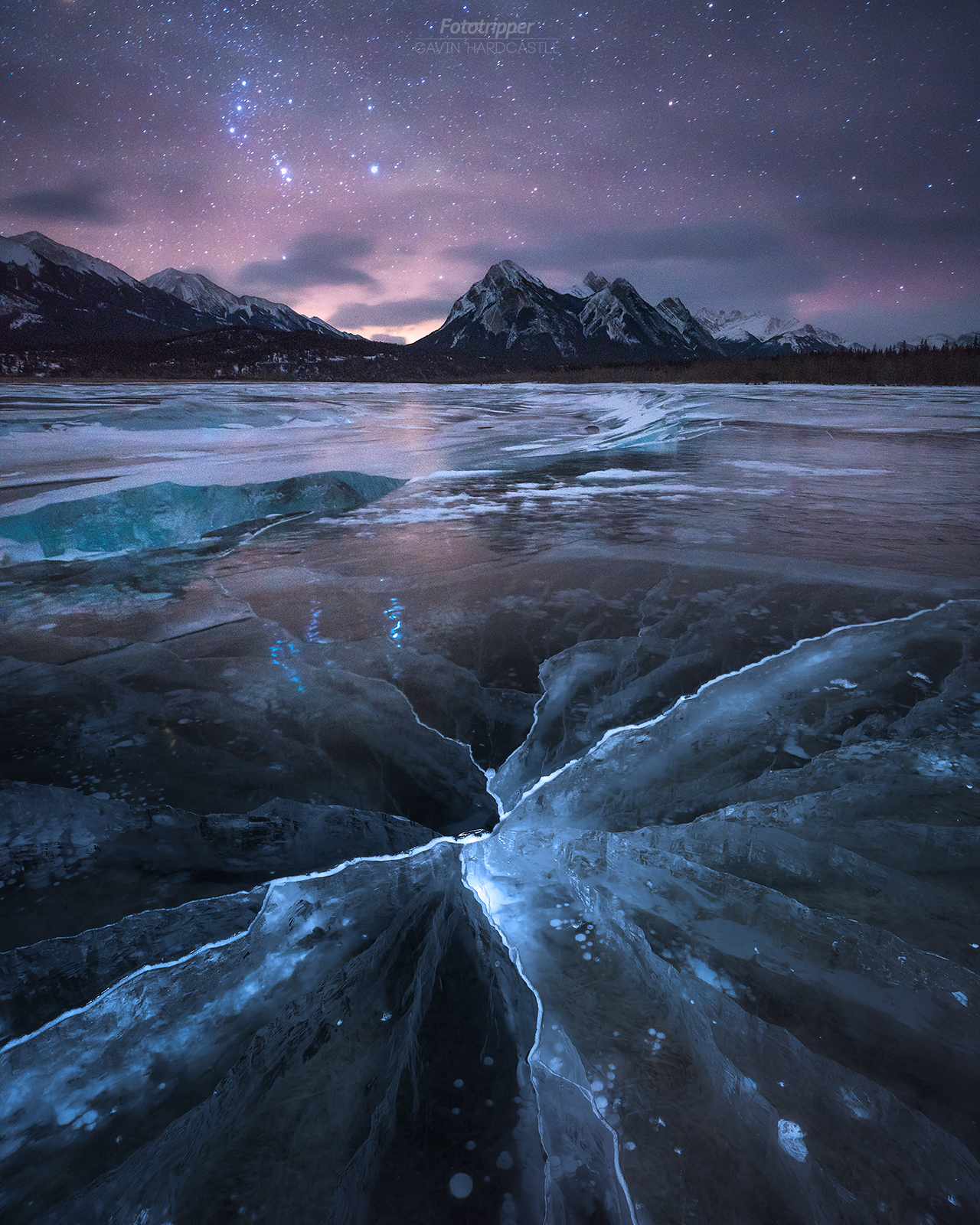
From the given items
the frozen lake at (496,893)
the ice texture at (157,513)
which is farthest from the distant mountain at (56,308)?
the frozen lake at (496,893)

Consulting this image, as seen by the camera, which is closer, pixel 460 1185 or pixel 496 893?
pixel 460 1185

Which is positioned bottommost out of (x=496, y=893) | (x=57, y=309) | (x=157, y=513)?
(x=496, y=893)

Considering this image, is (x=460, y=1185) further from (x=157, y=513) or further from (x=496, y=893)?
(x=157, y=513)

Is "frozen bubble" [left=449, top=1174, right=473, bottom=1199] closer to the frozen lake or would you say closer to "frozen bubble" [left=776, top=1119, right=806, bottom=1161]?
the frozen lake

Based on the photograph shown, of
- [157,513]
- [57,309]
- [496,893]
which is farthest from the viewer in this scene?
[57,309]

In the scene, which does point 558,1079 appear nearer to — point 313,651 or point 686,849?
point 686,849

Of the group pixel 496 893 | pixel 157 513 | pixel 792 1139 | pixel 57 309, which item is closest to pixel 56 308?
pixel 57 309

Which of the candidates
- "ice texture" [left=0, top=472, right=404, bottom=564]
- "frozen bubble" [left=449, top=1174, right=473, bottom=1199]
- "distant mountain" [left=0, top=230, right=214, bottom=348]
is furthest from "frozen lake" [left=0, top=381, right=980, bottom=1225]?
"distant mountain" [left=0, top=230, right=214, bottom=348]

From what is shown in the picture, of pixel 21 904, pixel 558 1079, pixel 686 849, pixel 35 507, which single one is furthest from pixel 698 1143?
pixel 35 507

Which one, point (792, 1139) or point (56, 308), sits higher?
point (56, 308)

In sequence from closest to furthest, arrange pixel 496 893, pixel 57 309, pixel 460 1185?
pixel 460 1185 < pixel 496 893 < pixel 57 309
